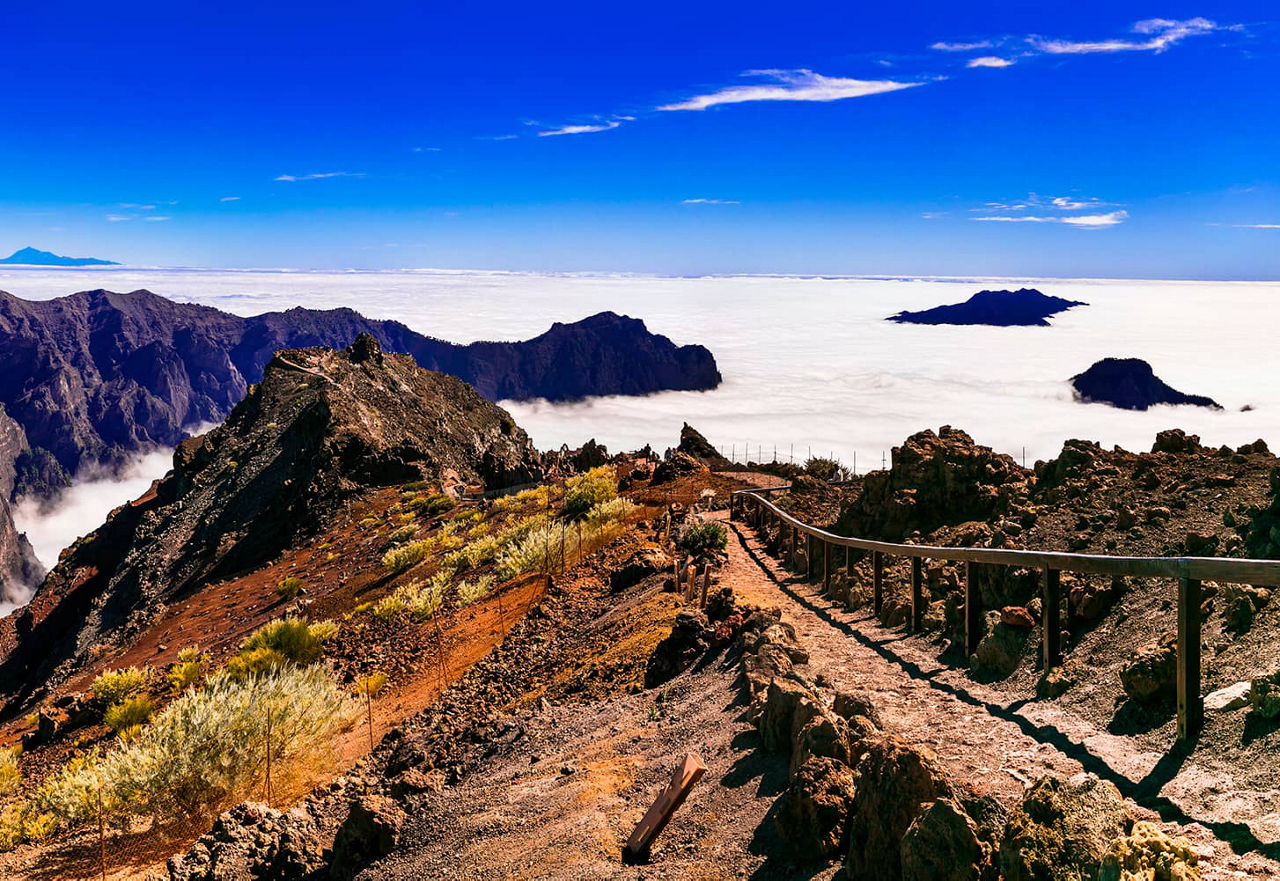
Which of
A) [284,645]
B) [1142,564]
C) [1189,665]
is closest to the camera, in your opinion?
[1189,665]

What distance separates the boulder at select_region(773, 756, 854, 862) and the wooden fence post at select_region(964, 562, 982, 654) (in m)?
3.29

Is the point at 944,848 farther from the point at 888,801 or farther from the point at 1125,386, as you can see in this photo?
the point at 1125,386

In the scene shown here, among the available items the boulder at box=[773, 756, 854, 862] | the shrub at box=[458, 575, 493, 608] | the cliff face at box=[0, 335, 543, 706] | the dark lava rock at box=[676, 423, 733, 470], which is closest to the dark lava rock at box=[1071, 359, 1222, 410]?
the dark lava rock at box=[676, 423, 733, 470]

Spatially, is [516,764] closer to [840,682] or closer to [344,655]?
[840,682]

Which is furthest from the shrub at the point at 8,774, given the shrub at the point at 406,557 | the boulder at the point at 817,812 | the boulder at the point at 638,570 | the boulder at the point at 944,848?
the boulder at the point at 944,848

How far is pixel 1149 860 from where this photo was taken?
264cm

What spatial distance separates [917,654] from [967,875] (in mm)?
4502

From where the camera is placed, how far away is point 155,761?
8.19 m

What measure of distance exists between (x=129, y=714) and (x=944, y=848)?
14200 millimetres

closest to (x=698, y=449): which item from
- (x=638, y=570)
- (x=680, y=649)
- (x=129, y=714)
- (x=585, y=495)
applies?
(x=585, y=495)

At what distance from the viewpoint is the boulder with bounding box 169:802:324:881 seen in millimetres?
6117

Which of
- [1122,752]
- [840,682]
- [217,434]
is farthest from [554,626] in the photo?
[217,434]

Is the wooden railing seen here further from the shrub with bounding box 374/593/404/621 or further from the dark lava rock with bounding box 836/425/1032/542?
the shrub with bounding box 374/593/404/621

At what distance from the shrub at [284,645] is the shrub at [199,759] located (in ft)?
13.8
